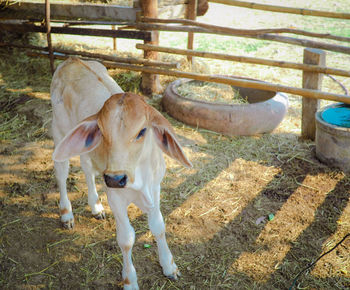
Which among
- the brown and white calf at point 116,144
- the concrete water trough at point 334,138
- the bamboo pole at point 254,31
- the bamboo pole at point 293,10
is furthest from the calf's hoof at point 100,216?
the bamboo pole at point 293,10

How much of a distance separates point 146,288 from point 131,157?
4.27 ft

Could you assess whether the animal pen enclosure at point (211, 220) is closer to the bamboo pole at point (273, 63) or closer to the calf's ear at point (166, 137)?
the bamboo pole at point (273, 63)

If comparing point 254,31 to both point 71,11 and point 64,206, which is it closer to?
point 71,11

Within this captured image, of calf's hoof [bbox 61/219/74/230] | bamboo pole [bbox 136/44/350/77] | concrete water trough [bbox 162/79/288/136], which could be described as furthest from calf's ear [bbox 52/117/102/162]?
bamboo pole [bbox 136/44/350/77]

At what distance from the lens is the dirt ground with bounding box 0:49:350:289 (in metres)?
3.26

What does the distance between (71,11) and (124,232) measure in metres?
4.49

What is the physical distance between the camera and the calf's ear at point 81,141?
103 inches

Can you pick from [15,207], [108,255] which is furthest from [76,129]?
[15,207]

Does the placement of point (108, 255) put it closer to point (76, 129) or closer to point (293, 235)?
point (76, 129)

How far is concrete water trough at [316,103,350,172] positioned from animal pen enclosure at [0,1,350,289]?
0.13m

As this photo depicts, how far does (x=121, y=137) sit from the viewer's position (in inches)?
94.6

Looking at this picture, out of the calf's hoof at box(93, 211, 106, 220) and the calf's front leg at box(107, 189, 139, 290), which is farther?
the calf's hoof at box(93, 211, 106, 220)

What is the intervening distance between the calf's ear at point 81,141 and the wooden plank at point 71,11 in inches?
153

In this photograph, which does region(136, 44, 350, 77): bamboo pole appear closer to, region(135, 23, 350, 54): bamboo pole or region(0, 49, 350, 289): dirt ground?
region(135, 23, 350, 54): bamboo pole
